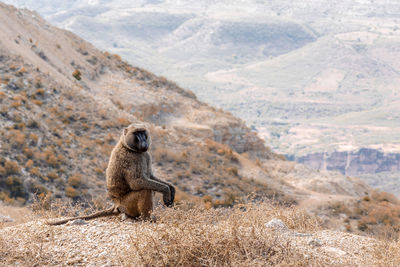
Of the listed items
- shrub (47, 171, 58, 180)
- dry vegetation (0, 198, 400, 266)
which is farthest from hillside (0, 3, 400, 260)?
dry vegetation (0, 198, 400, 266)

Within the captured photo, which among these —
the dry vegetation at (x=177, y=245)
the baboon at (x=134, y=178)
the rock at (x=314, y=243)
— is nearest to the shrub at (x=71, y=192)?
the dry vegetation at (x=177, y=245)

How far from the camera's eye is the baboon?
6.70 meters

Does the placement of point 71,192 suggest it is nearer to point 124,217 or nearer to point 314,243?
point 124,217

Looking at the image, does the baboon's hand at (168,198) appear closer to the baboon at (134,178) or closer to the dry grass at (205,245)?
the baboon at (134,178)

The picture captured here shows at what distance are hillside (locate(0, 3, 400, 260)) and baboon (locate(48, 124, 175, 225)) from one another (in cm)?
648

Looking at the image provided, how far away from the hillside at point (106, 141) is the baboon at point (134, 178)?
648 cm

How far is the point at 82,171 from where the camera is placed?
67.7 ft

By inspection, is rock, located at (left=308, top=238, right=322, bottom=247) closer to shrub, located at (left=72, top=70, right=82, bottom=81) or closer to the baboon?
the baboon

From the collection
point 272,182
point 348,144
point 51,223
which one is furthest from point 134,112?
point 348,144

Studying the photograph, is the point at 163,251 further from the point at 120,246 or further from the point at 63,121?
the point at 63,121

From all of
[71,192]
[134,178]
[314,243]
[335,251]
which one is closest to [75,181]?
[71,192]

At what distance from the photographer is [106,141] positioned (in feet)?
79.7

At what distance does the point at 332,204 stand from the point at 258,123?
15889 centimetres

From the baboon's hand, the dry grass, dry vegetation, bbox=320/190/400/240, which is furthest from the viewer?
dry vegetation, bbox=320/190/400/240
